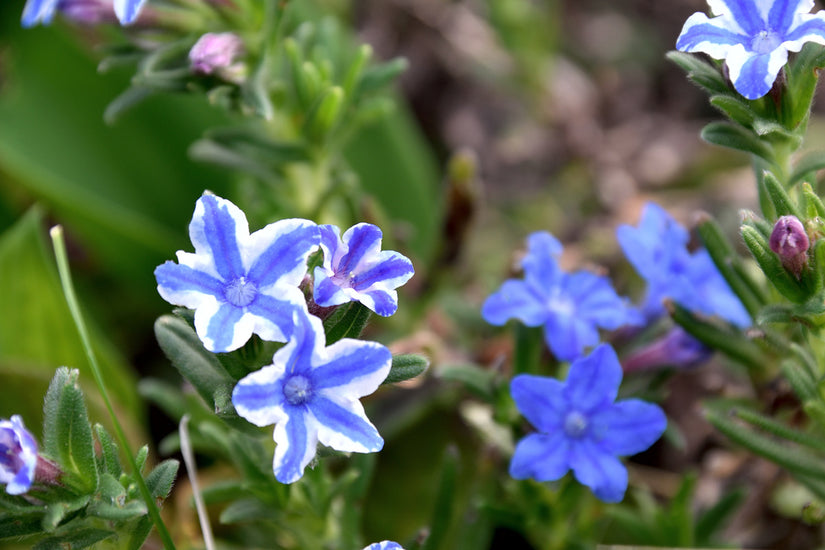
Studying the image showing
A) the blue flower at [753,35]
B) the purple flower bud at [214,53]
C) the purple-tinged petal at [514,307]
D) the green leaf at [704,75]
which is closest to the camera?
the blue flower at [753,35]

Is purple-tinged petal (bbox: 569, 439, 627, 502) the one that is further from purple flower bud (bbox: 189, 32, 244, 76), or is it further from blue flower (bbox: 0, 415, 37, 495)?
purple flower bud (bbox: 189, 32, 244, 76)

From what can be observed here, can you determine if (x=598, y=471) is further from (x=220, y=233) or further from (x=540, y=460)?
(x=220, y=233)

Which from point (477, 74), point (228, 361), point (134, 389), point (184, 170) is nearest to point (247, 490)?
point (228, 361)

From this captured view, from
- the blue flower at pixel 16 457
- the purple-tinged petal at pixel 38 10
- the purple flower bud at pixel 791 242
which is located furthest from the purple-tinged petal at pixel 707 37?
the purple-tinged petal at pixel 38 10

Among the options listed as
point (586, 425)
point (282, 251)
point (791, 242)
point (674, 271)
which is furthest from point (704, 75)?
point (282, 251)

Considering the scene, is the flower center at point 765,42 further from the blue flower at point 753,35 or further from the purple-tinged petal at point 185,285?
the purple-tinged petal at point 185,285

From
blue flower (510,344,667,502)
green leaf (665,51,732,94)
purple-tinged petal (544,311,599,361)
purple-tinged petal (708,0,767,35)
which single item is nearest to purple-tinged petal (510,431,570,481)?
blue flower (510,344,667,502)
